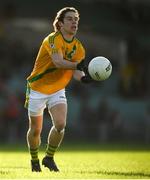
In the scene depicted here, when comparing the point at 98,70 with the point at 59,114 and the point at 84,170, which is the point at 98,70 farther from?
the point at 84,170

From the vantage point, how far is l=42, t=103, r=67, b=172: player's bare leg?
12500 millimetres

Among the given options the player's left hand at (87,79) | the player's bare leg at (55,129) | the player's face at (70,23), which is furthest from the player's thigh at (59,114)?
the player's face at (70,23)

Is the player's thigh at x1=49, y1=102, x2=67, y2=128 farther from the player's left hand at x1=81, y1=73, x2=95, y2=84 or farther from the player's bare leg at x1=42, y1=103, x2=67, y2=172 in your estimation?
the player's left hand at x1=81, y1=73, x2=95, y2=84

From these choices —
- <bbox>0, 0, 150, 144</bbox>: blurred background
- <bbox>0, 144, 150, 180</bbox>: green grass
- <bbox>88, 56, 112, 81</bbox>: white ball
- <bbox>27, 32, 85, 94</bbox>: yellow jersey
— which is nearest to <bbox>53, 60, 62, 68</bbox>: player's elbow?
<bbox>27, 32, 85, 94</bbox>: yellow jersey

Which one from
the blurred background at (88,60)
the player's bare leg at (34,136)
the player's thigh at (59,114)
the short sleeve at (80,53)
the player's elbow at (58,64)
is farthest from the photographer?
the blurred background at (88,60)

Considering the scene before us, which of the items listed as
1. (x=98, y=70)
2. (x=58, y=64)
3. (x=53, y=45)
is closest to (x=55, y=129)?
(x=58, y=64)

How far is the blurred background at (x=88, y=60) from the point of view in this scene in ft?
94.0

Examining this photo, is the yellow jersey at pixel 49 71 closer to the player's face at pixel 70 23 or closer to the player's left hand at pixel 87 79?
the player's face at pixel 70 23

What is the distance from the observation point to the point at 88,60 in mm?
32625

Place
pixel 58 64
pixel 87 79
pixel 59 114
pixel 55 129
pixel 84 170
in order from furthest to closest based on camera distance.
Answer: pixel 84 170
pixel 55 129
pixel 59 114
pixel 87 79
pixel 58 64

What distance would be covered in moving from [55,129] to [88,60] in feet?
65.9

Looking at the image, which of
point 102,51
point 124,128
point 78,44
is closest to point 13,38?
point 102,51

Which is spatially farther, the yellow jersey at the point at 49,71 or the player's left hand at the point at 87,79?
the yellow jersey at the point at 49,71

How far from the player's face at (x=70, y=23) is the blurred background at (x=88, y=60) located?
1507 cm
